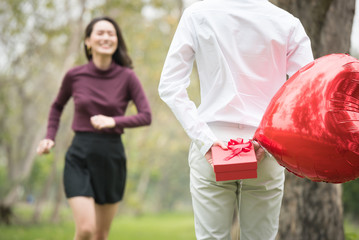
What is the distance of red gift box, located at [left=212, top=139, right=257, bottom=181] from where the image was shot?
2113 millimetres

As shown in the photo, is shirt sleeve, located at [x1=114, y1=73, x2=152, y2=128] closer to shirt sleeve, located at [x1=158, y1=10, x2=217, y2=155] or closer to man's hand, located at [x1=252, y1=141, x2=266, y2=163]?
shirt sleeve, located at [x1=158, y1=10, x2=217, y2=155]

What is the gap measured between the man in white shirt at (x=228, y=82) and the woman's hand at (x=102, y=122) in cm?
132

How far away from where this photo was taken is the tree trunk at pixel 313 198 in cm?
444

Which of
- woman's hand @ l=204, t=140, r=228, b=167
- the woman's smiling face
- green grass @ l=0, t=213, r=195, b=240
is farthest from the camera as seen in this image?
green grass @ l=0, t=213, r=195, b=240

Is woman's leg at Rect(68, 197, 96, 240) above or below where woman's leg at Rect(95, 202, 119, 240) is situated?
above

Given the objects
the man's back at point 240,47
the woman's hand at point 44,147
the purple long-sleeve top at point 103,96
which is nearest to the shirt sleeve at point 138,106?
the purple long-sleeve top at point 103,96

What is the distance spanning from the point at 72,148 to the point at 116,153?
35 centimetres

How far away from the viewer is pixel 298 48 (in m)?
2.39

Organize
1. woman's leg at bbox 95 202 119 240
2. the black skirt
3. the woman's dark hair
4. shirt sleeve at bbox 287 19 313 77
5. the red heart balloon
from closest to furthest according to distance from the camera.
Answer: the red heart balloon → shirt sleeve at bbox 287 19 313 77 → the black skirt → woman's leg at bbox 95 202 119 240 → the woman's dark hair

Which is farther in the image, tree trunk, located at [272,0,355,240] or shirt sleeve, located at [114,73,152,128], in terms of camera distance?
tree trunk, located at [272,0,355,240]

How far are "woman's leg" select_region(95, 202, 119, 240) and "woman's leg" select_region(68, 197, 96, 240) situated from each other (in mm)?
286

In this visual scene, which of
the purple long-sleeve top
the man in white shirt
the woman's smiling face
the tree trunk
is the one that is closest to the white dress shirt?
the man in white shirt

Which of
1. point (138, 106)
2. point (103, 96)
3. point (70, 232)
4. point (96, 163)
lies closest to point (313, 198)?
point (138, 106)

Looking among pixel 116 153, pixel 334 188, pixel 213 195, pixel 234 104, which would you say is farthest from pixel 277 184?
pixel 334 188
